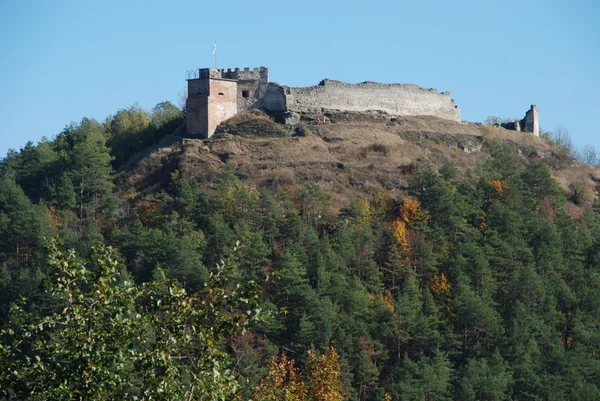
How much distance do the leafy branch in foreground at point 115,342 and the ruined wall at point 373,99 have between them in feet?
129

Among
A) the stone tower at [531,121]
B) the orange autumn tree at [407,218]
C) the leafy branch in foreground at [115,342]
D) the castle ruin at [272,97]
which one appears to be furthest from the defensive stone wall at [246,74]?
the leafy branch in foreground at [115,342]

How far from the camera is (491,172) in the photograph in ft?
178

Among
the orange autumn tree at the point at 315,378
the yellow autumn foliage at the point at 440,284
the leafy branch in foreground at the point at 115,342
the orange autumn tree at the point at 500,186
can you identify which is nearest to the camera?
the leafy branch in foreground at the point at 115,342

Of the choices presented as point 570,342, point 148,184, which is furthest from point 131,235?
point 570,342

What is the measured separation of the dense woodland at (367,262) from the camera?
133ft

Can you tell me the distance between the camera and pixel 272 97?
5312cm

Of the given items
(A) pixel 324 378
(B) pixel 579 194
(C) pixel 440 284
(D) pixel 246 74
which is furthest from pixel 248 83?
(A) pixel 324 378

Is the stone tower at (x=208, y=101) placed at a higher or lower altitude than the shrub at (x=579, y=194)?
higher

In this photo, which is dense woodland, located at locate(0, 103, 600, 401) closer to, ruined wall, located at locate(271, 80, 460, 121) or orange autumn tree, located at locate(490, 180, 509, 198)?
orange autumn tree, located at locate(490, 180, 509, 198)

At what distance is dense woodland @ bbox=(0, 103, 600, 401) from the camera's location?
40.4 m

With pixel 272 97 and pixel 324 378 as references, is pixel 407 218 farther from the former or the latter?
pixel 324 378

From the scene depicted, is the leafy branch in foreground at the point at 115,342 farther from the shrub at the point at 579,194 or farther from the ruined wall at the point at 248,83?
the shrub at the point at 579,194

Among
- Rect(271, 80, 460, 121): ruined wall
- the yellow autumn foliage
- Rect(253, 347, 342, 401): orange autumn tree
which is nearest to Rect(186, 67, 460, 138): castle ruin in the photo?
Rect(271, 80, 460, 121): ruined wall

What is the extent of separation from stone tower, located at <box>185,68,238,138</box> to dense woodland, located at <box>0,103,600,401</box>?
305cm
